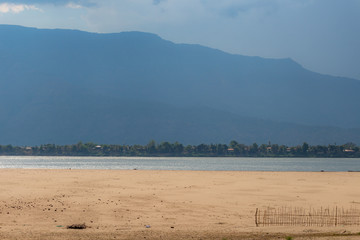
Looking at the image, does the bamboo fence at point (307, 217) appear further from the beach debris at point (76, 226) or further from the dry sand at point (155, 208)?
the beach debris at point (76, 226)

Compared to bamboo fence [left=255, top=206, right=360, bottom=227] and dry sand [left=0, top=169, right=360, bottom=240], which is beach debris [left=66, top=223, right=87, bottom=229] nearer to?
dry sand [left=0, top=169, right=360, bottom=240]

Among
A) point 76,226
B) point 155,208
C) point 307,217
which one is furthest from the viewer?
point 155,208

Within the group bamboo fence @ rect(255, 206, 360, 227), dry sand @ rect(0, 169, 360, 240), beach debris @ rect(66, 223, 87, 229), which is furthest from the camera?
bamboo fence @ rect(255, 206, 360, 227)

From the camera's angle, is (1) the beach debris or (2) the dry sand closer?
(2) the dry sand

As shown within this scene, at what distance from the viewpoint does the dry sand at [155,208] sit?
2736cm

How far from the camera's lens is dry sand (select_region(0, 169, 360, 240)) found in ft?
89.8

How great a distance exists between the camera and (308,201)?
42125mm

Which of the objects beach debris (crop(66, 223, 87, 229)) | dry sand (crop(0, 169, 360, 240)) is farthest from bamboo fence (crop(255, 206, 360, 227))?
beach debris (crop(66, 223, 87, 229))

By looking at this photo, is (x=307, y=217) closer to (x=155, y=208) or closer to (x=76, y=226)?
(x=155, y=208)

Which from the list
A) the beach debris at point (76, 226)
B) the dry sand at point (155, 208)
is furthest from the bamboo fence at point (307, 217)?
the beach debris at point (76, 226)

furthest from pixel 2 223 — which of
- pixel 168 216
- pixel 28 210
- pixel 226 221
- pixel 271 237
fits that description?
pixel 271 237

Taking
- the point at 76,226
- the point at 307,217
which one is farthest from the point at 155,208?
the point at 307,217

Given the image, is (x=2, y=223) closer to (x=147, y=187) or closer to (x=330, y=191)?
(x=147, y=187)

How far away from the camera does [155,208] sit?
37.0 meters
